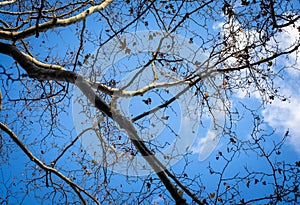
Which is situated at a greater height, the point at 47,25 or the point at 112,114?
the point at 47,25

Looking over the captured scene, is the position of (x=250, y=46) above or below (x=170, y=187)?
above

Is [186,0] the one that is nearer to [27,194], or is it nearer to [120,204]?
[120,204]

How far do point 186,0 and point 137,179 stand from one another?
263 centimetres

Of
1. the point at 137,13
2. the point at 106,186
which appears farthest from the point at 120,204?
the point at 137,13

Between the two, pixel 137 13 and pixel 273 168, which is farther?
pixel 137 13

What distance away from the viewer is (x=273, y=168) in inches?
134

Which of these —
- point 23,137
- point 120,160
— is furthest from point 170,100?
point 23,137

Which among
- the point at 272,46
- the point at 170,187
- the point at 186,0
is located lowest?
the point at 170,187

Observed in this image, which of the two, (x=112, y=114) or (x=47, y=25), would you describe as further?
Answer: (x=112, y=114)

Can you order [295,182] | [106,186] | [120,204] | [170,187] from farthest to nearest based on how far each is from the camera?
[106,186]
[120,204]
[295,182]
[170,187]

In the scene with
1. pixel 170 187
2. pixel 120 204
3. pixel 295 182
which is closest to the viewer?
pixel 170 187

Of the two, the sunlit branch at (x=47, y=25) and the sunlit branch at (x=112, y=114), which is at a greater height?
the sunlit branch at (x=47, y=25)

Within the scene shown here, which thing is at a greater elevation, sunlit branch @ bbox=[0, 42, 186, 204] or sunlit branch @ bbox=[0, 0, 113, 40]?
sunlit branch @ bbox=[0, 0, 113, 40]

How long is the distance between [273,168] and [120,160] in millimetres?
2099
